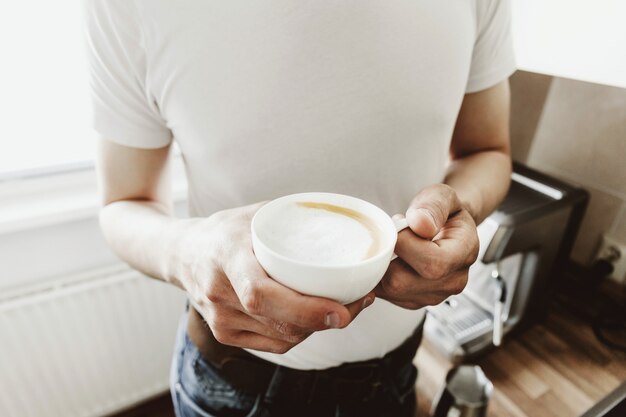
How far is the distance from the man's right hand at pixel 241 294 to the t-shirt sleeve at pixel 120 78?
0.21m

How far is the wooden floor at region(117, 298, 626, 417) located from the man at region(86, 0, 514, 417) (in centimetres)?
48

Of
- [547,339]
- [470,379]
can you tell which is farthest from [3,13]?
[547,339]

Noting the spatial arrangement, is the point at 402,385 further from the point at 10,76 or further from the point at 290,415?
the point at 10,76

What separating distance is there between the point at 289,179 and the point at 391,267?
209 mm

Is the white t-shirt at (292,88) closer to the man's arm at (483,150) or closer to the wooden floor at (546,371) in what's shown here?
the man's arm at (483,150)

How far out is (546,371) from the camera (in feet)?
3.24

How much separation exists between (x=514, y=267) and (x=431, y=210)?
77 cm

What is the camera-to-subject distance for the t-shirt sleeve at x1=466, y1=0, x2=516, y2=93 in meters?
0.61

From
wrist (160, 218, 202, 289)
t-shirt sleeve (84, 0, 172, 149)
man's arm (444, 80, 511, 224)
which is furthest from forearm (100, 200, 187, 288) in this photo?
man's arm (444, 80, 511, 224)

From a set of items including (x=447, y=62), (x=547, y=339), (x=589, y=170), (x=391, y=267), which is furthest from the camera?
(x=547, y=339)

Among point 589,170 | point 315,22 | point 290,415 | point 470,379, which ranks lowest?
point 470,379

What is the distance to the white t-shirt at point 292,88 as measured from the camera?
504 millimetres

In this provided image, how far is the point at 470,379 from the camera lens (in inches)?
37.5

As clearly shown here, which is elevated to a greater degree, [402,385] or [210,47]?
[210,47]
